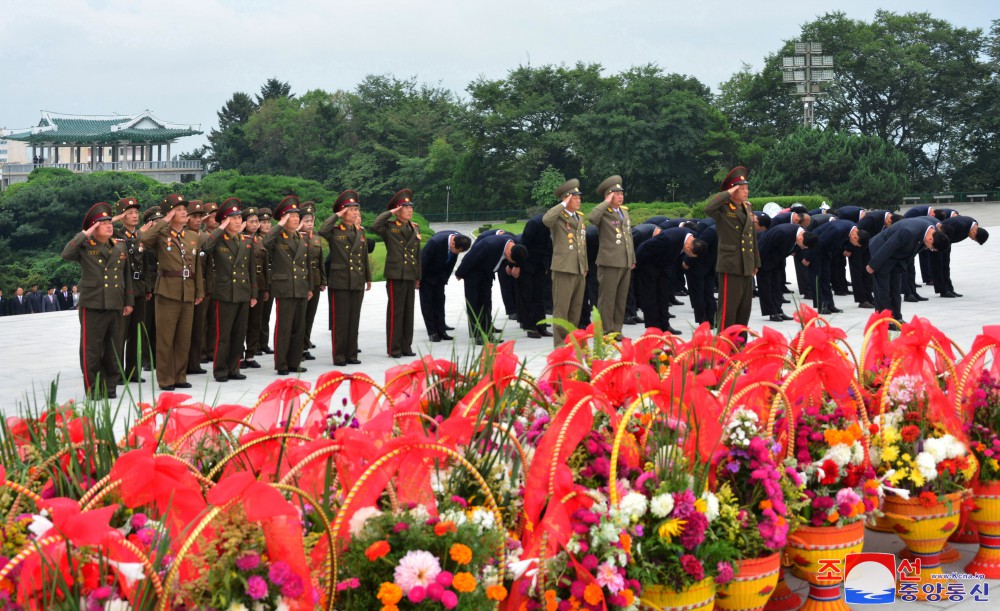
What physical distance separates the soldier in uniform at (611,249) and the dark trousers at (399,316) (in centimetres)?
195

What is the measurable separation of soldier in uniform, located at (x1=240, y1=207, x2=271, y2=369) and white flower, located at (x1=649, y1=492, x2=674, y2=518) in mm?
7580

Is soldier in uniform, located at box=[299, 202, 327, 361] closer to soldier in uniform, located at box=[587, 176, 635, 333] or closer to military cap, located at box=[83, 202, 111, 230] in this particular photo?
military cap, located at box=[83, 202, 111, 230]

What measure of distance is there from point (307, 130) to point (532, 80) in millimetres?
14477

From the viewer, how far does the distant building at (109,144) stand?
2655 inches

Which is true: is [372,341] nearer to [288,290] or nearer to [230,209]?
[288,290]

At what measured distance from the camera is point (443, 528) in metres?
2.72

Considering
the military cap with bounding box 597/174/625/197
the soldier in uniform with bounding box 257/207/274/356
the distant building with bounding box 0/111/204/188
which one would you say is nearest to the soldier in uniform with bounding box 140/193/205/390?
the soldier in uniform with bounding box 257/207/274/356

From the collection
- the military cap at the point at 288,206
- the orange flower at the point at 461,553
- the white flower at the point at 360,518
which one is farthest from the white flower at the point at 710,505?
the military cap at the point at 288,206

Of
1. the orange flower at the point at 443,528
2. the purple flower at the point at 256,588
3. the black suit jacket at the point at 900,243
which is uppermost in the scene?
the black suit jacket at the point at 900,243

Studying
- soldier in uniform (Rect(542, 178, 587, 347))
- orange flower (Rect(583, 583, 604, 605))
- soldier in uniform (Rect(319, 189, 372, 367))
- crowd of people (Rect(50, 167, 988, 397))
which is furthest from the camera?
soldier in uniform (Rect(542, 178, 587, 347))

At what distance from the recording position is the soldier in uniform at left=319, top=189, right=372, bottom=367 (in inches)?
421

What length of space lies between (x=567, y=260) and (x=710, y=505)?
7736mm

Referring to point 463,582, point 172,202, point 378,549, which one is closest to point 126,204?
point 172,202

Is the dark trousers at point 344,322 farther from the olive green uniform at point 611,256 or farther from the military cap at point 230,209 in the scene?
the olive green uniform at point 611,256
